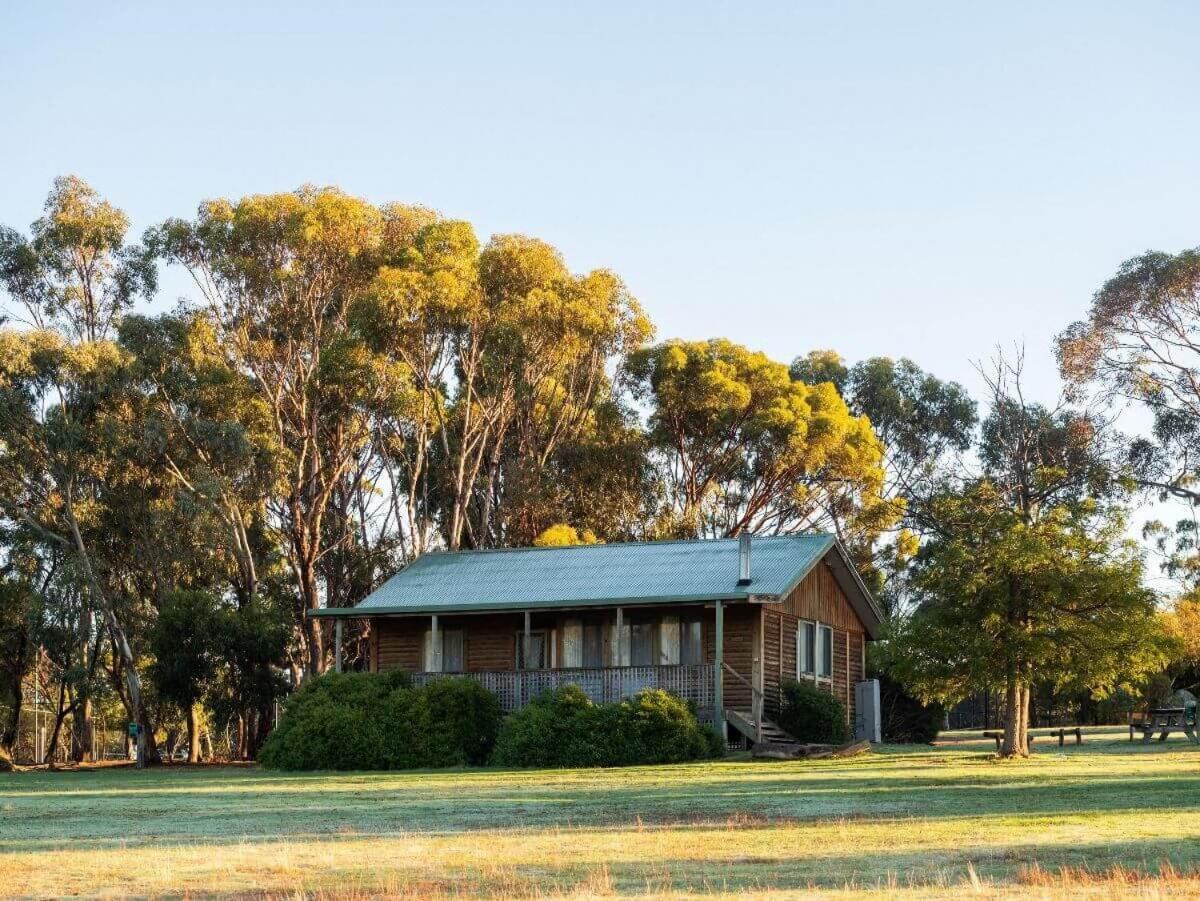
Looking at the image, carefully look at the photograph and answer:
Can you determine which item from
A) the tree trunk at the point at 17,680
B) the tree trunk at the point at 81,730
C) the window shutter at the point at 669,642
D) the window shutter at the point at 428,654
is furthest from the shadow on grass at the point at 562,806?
the tree trunk at the point at 17,680

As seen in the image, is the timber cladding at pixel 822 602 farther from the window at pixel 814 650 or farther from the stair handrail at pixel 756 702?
the stair handrail at pixel 756 702

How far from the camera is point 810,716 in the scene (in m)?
38.5

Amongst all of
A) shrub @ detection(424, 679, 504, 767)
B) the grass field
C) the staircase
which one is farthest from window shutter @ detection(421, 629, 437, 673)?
the grass field

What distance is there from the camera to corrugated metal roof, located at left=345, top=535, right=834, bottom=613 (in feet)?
125

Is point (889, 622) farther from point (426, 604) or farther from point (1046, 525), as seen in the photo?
point (426, 604)

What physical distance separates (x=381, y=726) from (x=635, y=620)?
7.32 meters

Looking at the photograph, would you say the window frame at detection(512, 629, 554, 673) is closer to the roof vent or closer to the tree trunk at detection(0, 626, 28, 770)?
the roof vent

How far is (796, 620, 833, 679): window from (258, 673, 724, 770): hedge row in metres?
6.52

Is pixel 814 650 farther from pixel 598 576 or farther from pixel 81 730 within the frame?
pixel 81 730

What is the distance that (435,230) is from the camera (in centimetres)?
5238

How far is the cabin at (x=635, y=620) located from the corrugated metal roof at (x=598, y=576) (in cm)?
5

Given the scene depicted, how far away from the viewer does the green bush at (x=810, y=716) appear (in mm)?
38344

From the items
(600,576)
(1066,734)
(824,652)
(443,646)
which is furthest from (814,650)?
(443,646)

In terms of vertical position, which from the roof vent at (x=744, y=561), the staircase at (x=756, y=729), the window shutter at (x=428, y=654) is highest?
the roof vent at (x=744, y=561)
